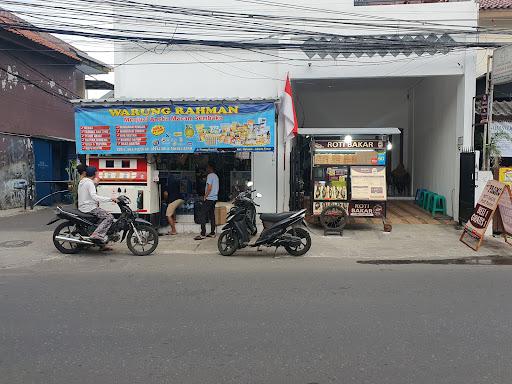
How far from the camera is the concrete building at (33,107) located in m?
15.7

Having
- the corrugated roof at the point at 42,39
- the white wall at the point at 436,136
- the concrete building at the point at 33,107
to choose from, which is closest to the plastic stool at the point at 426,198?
the white wall at the point at 436,136

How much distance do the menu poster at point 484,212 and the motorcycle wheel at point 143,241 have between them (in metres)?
6.18

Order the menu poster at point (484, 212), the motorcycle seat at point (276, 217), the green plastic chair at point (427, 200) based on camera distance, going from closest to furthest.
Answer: the motorcycle seat at point (276, 217), the menu poster at point (484, 212), the green plastic chair at point (427, 200)

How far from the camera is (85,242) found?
27.6ft

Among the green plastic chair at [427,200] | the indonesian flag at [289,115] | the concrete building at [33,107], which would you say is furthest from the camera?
the concrete building at [33,107]

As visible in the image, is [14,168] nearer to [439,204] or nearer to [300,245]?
[300,245]

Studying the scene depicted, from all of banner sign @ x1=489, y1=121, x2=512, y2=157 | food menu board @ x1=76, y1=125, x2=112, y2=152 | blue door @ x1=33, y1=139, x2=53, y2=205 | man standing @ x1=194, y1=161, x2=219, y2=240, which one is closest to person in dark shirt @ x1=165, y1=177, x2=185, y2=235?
man standing @ x1=194, y1=161, x2=219, y2=240

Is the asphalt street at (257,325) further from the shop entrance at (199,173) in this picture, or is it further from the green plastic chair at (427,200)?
the green plastic chair at (427,200)

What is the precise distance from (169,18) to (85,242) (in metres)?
6.50

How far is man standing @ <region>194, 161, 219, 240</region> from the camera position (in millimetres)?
9992

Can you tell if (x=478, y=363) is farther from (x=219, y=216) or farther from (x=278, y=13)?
(x=278, y=13)

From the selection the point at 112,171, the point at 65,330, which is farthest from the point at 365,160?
the point at 65,330

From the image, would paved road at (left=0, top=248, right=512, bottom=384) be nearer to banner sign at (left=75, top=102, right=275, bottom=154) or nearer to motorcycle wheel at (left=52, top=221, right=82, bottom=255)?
motorcycle wheel at (left=52, top=221, right=82, bottom=255)

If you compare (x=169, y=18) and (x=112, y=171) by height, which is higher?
(x=169, y=18)
